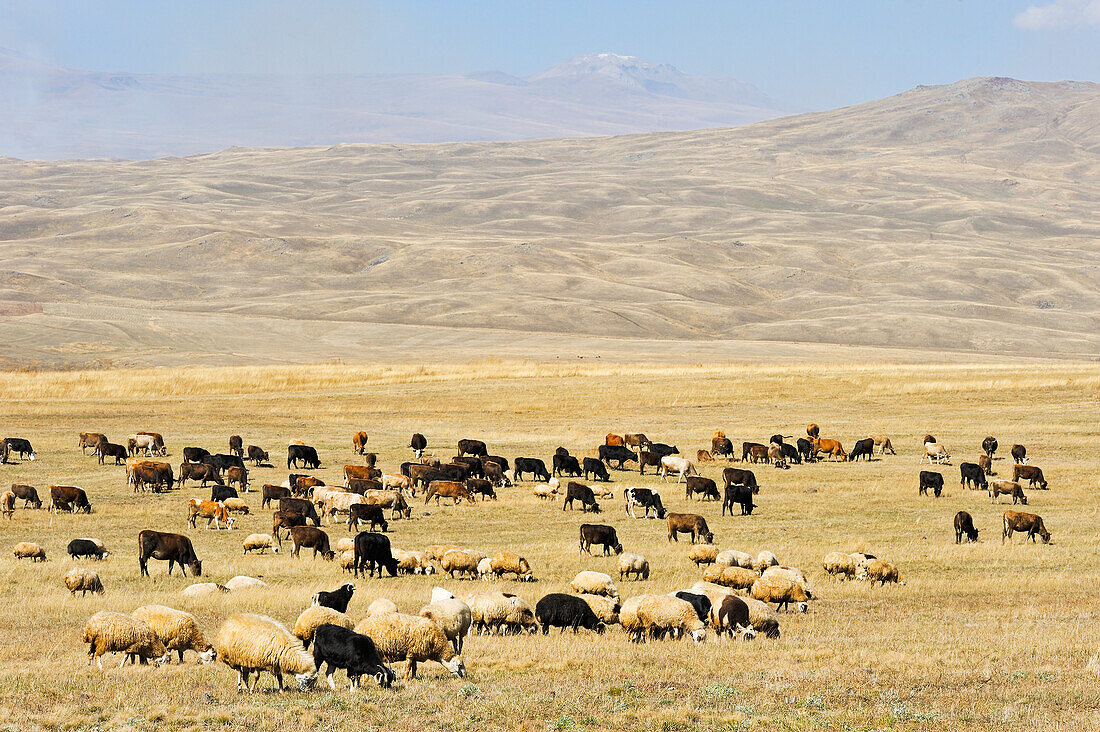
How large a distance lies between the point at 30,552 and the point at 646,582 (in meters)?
12.0

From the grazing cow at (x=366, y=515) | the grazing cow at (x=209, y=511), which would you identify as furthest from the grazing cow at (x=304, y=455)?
the grazing cow at (x=366, y=515)

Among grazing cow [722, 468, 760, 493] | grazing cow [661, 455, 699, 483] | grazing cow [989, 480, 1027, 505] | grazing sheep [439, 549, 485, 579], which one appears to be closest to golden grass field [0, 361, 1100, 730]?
grazing cow [722, 468, 760, 493]

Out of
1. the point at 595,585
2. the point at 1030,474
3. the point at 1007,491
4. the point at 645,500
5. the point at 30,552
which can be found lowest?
the point at 30,552

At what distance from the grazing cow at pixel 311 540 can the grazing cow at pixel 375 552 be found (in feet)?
7.20

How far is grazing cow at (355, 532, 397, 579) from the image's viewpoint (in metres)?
19.1

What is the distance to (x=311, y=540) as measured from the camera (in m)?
21.4

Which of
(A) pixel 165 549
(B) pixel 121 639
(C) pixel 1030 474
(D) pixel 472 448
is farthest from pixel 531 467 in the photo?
(B) pixel 121 639

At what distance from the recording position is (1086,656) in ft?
41.4

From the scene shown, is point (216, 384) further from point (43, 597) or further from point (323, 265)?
point (323, 265)

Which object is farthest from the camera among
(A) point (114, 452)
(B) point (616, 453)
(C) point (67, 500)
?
(B) point (616, 453)

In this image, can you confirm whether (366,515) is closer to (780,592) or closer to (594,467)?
(594,467)

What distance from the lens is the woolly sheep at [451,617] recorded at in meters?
13.2

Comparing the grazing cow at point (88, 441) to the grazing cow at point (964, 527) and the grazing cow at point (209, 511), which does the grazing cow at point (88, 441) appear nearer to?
the grazing cow at point (209, 511)

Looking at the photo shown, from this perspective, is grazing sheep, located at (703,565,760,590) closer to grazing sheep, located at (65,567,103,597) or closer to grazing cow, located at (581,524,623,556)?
grazing cow, located at (581,524,623,556)
